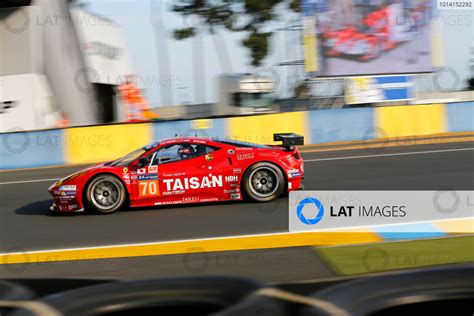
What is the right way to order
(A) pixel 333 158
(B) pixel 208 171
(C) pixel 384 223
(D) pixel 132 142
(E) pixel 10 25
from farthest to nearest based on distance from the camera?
(E) pixel 10 25, (D) pixel 132 142, (A) pixel 333 158, (B) pixel 208 171, (C) pixel 384 223

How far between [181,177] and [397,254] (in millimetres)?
3777

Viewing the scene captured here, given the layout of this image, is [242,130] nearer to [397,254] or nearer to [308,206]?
[308,206]

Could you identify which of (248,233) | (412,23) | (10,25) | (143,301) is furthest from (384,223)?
(10,25)

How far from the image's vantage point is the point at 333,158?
1347cm

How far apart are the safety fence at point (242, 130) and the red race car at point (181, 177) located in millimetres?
6790

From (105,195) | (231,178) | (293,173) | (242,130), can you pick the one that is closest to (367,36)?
(242,130)

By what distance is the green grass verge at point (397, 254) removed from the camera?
5.52 metres

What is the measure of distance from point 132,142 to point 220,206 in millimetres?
7275

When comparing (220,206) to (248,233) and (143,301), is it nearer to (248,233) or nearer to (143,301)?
(248,233)

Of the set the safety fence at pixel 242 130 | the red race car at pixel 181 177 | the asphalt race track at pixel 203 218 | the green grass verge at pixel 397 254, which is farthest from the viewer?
the safety fence at pixel 242 130

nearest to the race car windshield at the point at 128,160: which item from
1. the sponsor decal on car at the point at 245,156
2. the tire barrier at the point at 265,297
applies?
the sponsor decal on car at the point at 245,156

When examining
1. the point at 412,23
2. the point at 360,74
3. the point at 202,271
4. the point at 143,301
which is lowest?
the point at 202,271

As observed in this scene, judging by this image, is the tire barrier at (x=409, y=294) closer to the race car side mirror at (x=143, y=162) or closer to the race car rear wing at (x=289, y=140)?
the race car rear wing at (x=289, y=140)

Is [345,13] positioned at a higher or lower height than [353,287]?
higher
